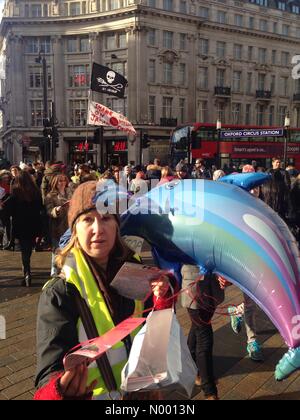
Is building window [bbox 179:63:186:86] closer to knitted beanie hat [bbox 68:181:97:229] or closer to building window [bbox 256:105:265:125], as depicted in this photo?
building window [bbox 256:105:265:125]

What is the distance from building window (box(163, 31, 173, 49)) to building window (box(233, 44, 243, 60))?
804 cm

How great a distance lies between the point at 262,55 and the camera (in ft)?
141

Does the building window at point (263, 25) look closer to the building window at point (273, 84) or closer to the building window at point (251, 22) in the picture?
the building window at point (251, 22)

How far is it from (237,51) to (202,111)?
8.17 metres

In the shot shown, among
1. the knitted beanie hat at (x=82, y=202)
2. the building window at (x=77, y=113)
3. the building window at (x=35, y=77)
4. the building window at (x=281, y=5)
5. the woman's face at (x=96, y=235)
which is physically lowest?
the woman's face at (x=96, y=235)

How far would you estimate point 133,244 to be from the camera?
2.27 metres

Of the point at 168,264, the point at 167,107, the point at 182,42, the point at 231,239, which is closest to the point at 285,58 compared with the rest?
the point at 182,42

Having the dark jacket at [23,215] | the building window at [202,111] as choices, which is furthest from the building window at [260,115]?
the dark jacket at [23,215]

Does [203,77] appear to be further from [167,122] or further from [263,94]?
[263,94]

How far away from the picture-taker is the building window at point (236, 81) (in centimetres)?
4159

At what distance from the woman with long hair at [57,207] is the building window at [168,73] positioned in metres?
35.1

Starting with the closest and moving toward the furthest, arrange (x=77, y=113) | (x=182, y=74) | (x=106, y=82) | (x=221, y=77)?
(x=106, y=82) → (x=77, y=113) → (x=182, y=74) → (x=221, y=77)

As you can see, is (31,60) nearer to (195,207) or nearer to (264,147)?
(264,147)

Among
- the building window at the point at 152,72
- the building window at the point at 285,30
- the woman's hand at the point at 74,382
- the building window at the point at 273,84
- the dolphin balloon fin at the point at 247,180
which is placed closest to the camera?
the woman's hand at the point at 74,382
